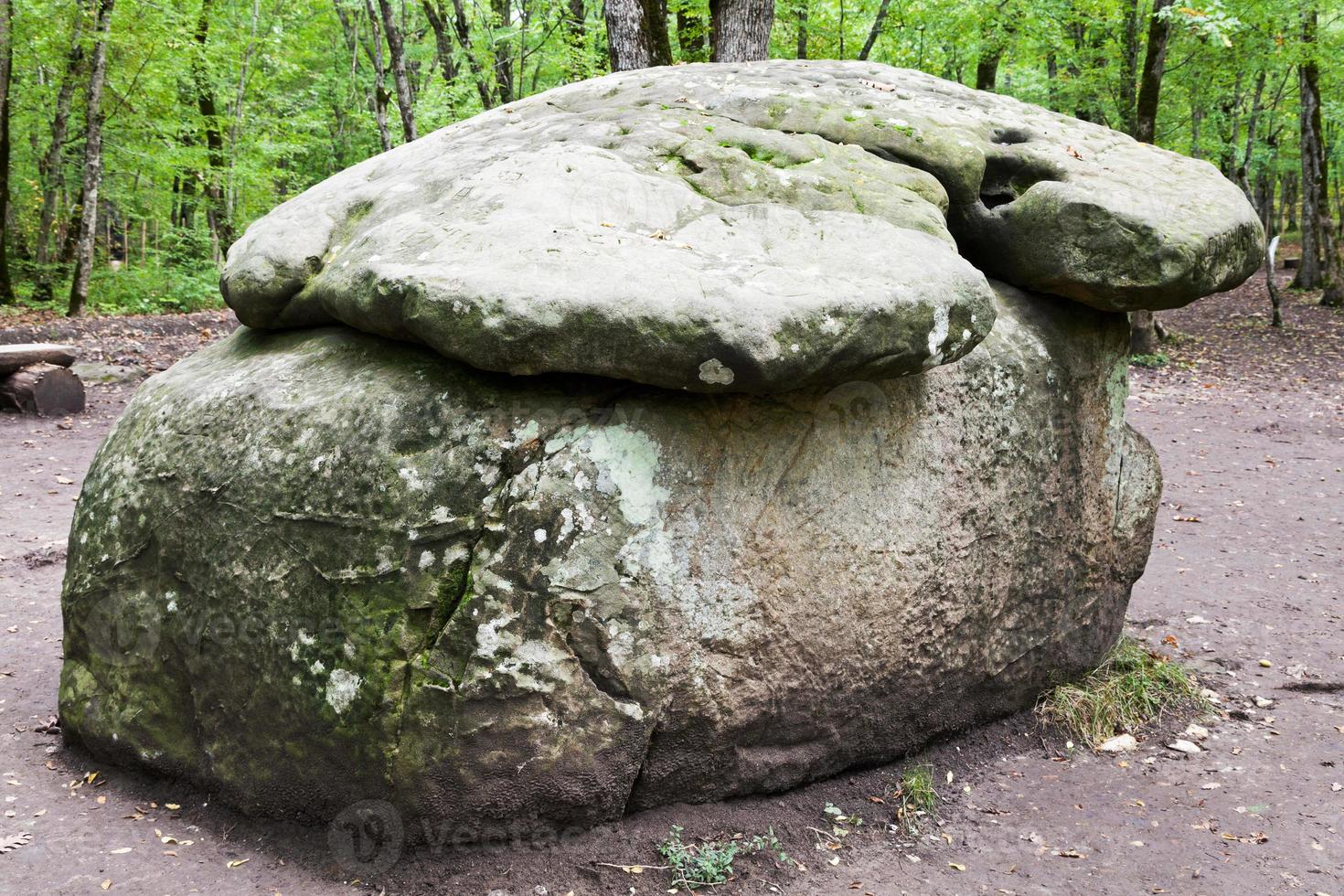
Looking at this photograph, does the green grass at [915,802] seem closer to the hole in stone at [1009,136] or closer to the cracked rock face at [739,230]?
the cracked rock face at [739,230]

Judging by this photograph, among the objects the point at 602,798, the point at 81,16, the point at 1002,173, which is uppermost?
the point at 81,16

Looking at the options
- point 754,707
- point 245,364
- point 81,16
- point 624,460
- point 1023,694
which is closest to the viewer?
point 624,460

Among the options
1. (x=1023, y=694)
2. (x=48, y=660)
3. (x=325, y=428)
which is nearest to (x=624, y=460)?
(x=325, y=428)

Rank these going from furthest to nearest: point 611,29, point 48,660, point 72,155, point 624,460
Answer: point 72,155 → point 611,29 → point 48,660 → point 624,460

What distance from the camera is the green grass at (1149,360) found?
13.9 metres

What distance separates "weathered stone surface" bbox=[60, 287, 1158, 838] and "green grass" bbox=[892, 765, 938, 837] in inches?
6.6

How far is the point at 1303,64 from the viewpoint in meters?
15.0

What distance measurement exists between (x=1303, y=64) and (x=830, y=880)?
638 inches

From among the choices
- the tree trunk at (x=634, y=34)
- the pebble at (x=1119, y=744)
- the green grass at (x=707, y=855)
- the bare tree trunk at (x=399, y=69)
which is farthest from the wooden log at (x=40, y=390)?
the pebble at (x=1119, y=744)

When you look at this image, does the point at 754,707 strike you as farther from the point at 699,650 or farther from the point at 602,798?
the point at 602,798

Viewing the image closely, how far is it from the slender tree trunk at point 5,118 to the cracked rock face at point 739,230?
12.8 metres

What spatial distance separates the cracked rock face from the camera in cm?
318

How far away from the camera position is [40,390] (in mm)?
9977

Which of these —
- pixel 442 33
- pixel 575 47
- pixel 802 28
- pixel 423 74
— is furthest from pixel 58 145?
pixel 802 28
